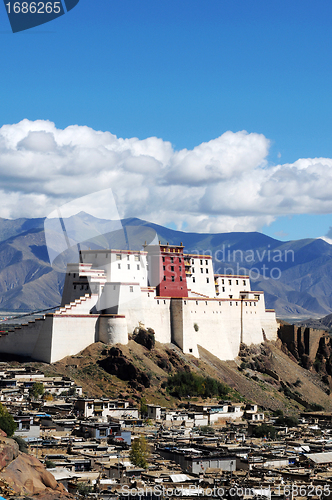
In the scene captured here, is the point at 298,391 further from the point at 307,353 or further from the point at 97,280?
the point at 97,280

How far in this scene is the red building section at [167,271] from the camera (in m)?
93.5

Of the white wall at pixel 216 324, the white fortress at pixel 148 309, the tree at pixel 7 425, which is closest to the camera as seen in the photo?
the tree at pixel 7 425

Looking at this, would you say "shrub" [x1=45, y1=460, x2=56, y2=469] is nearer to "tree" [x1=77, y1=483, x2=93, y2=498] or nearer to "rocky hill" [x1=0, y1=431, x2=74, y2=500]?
"tree" [x1=77, y1=483, x2=93, y2=498]

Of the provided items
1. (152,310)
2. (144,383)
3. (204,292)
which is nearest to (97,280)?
(152,310)

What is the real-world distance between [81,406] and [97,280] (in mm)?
24607

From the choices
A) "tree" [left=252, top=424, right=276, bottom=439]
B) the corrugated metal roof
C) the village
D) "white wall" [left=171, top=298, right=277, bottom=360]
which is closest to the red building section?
"white wall" [left=171, top=298, right=277, bottom=360]

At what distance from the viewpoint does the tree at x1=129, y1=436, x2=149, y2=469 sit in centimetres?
4384

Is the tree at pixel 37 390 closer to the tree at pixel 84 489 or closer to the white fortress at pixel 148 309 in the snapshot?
the white fortress at pixel 148 309

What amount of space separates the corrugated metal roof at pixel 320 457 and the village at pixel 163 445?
0.15 ft

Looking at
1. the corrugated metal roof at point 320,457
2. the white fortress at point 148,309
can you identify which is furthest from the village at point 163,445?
the white fortress at point 148,309

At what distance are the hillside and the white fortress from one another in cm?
147

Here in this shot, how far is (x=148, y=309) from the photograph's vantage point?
288ft

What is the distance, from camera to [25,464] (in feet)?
Result: 111

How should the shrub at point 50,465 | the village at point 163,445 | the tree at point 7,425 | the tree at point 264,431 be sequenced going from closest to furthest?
the village at point 163,445, the shrub at point 50,465, the tree at point 7,425, the tree at point 264,431
